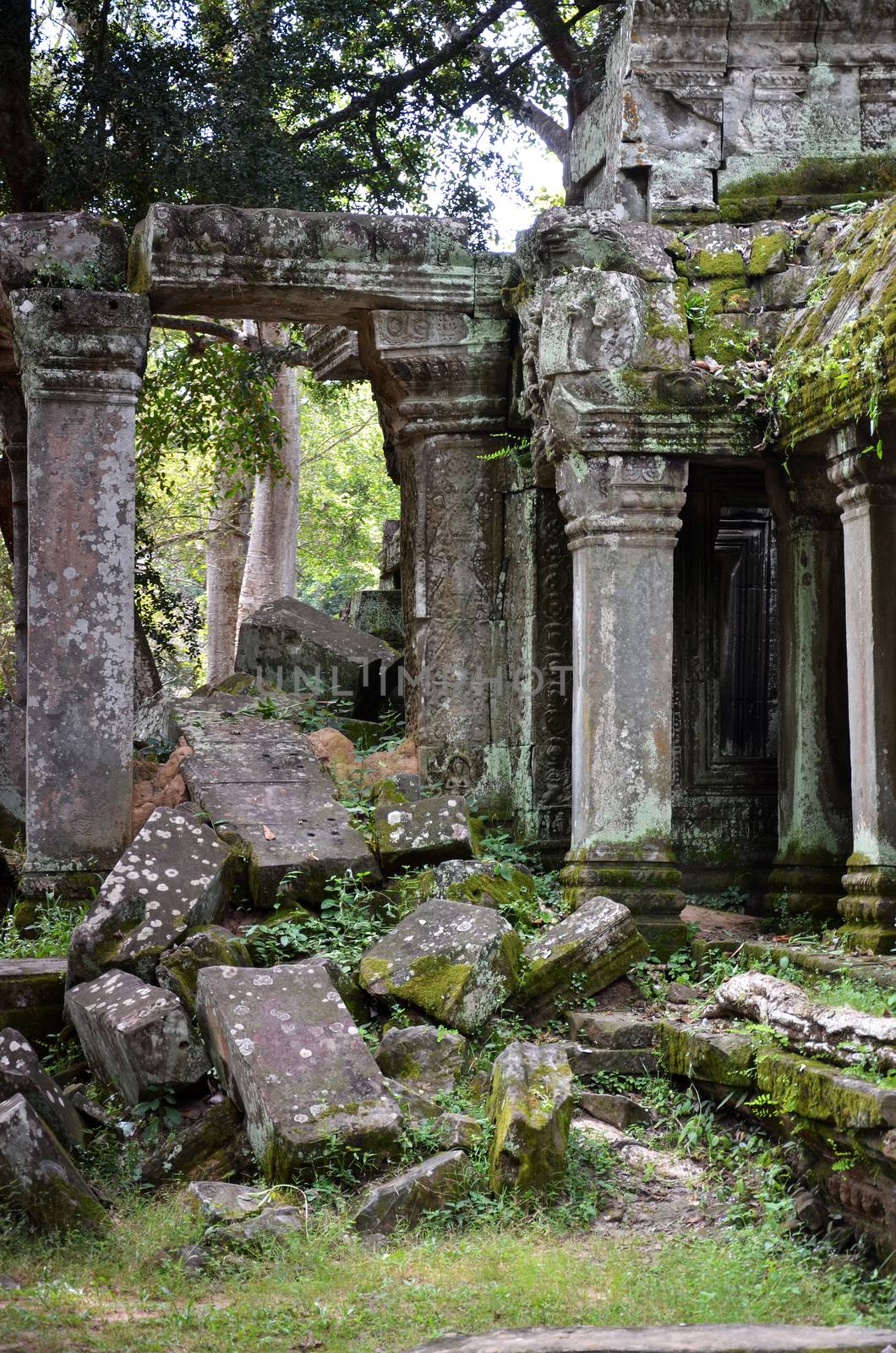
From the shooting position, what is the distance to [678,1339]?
355 centimetres

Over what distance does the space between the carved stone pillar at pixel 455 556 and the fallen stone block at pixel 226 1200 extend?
4.40 meters

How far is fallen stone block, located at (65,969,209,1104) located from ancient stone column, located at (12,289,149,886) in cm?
222

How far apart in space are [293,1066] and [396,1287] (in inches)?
45.3

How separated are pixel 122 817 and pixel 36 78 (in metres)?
8.87

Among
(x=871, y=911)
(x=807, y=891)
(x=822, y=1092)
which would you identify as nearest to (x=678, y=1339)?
(x=822, y=1092)

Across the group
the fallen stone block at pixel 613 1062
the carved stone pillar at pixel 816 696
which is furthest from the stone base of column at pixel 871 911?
the carved stone pillar at pixel 816 696

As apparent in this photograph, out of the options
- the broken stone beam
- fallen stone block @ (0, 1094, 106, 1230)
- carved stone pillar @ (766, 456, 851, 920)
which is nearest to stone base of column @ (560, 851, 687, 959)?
carved stone pillar @ (766, 456, 851, 920)

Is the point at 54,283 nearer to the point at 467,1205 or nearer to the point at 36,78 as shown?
the point at 467,1205

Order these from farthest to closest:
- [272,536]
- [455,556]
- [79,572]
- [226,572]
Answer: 1. [226,572]
2. [272,536]
3. [455,556]
4. [79,572]

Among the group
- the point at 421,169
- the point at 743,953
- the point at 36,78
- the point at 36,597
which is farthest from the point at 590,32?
the point at 743,953

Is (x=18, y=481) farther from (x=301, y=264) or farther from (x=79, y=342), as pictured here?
(x=301, y=264)

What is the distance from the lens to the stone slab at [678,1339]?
3.49 metres

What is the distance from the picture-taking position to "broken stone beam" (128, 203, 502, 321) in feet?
27.2

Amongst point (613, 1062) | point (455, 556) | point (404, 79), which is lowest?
point (613, 1062)
